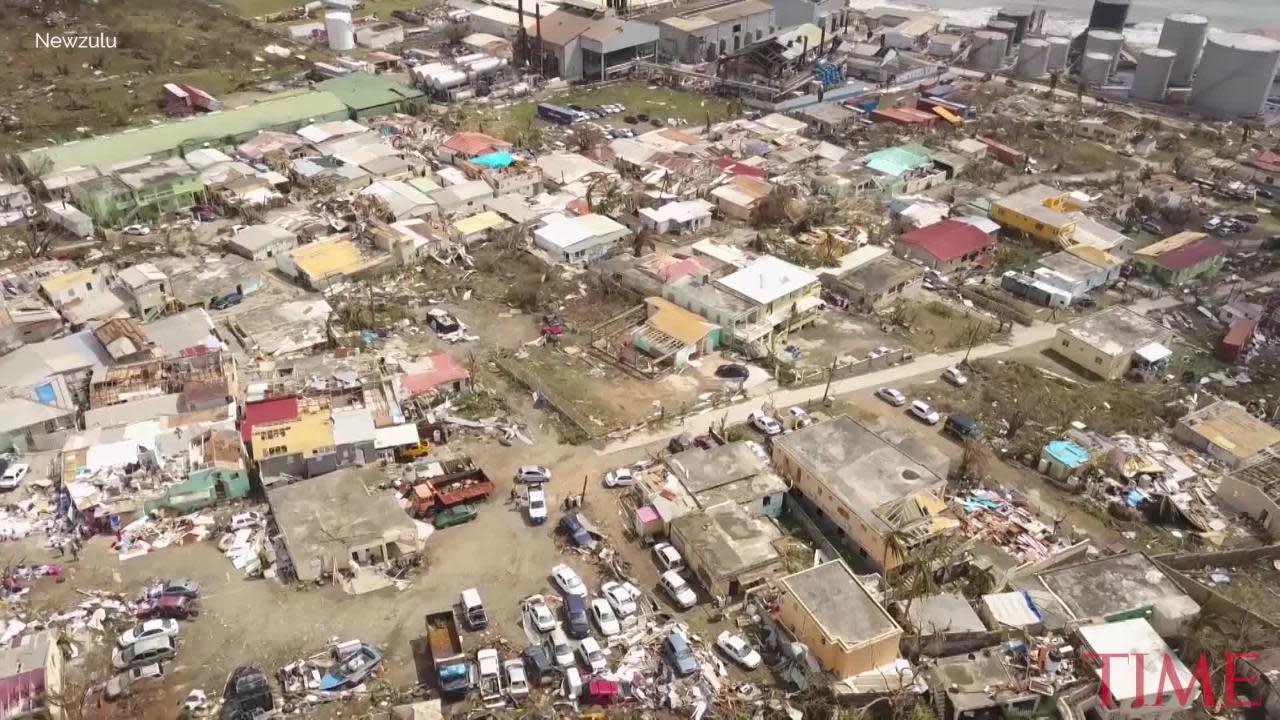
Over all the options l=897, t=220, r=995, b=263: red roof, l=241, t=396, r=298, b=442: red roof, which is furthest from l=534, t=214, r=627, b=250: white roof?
l=241, t=396, r=298, b=442: red roof

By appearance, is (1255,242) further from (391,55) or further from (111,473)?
(391,55)

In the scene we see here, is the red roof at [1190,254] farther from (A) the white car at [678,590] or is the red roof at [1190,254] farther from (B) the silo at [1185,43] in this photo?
(B) the silo at [1185,43]

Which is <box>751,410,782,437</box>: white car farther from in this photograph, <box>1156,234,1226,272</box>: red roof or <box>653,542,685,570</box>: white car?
<box>1156,234,1226,272</box>: red roof

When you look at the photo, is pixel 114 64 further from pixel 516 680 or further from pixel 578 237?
pixel 516 680

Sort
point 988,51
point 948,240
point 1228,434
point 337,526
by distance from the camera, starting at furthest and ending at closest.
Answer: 1. point 988,51
2. point 948,240
3. point 1228,434
4. point 337,526

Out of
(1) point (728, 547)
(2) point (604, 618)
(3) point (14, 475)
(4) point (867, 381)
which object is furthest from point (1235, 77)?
(3) point (14, 475)

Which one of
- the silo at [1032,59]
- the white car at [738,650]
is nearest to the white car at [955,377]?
the white car at [738,650]
